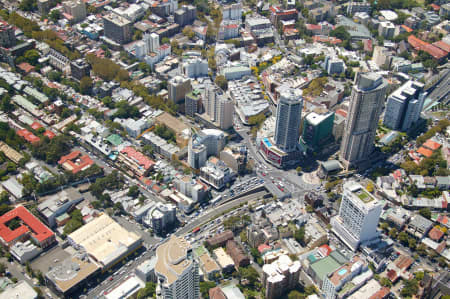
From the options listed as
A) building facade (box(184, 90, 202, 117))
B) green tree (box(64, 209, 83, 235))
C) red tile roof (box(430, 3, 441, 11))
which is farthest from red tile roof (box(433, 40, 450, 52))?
green tree (box(64, 209, 83, 235))

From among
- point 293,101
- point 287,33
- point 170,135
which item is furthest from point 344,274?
point 287,33

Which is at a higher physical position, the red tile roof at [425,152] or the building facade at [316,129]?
the building facade at [316,129]

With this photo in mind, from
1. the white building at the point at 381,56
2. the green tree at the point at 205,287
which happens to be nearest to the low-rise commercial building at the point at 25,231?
the green tree at the point at 205,287

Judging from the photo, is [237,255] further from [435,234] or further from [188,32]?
[188,32]

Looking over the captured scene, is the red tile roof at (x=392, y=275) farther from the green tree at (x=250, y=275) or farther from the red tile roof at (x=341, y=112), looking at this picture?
the red tile roof at (x=341, y=112)

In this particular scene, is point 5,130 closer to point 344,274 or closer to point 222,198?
point 222,198

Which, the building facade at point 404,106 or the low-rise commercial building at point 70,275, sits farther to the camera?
the building facade at point 404,106
